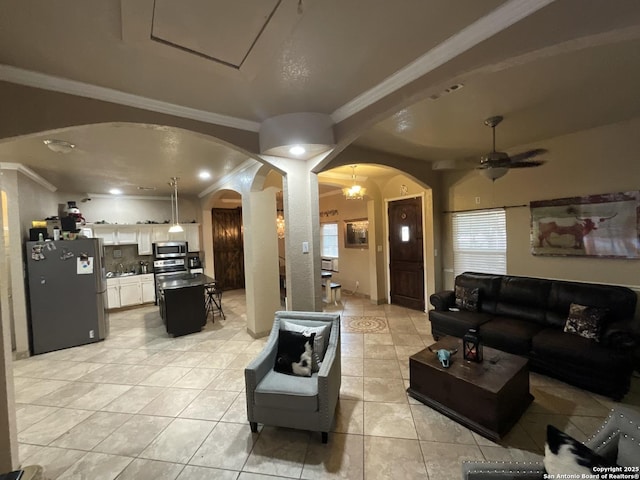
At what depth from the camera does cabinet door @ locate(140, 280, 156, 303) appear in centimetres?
644

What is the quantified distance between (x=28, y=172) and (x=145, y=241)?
9.01 feet

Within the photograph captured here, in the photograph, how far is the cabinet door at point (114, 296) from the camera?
5.98 meters

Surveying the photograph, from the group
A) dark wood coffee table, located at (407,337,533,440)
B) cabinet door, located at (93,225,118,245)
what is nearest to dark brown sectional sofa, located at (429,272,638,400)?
dark wood coffee table, located at (407,337,533,440)

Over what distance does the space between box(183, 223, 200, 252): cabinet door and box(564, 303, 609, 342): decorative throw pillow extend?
748cm

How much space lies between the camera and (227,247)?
27.7 feet

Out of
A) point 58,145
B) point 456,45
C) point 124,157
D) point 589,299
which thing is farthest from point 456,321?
point 58,145

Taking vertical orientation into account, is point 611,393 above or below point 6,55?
below

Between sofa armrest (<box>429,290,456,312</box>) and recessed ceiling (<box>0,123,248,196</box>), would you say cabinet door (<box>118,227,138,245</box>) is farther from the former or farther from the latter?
sofa armrest (<box>429,290,456,312</box>)

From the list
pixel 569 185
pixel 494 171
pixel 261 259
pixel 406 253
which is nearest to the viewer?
pixel 494 171

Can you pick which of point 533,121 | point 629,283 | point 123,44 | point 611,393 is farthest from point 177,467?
point 629,283

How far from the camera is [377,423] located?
91.2 inches

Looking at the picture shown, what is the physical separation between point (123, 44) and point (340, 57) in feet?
4.10

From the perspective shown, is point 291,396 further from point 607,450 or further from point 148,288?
point 148,288

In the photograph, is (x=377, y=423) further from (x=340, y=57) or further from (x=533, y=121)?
(x=533, y=121)
